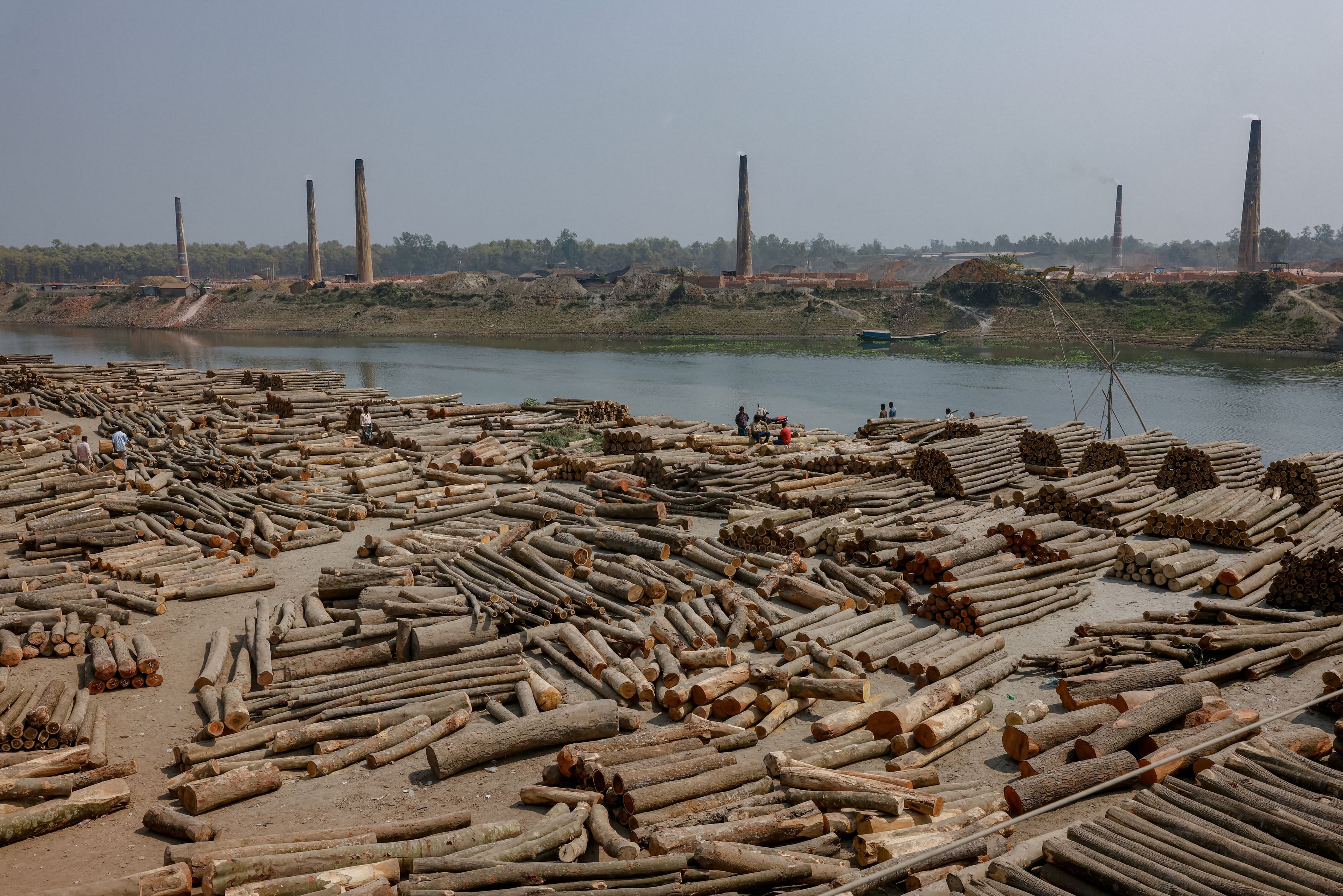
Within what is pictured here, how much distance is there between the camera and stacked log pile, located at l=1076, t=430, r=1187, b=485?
20047 millimetres

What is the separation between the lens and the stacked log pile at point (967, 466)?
18.9 m

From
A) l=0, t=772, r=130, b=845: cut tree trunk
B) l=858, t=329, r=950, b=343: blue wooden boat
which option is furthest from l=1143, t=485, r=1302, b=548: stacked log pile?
l=858, t=329, r=950, b=343: blue wooden boat

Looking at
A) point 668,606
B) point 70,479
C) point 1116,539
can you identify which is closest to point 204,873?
point 668,606

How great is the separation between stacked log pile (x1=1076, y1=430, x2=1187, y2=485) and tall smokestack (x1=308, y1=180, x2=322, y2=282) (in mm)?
105394

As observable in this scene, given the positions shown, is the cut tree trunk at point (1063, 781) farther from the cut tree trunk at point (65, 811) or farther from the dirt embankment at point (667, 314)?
the dirt embankment at point (667, 314)

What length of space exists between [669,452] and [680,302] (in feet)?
230

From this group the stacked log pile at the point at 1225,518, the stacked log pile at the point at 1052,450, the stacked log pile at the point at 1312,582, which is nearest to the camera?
the stacked log pile at the point at 1312,582

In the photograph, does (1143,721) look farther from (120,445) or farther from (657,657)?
(120,445)

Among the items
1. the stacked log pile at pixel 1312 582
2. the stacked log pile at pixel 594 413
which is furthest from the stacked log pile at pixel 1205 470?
the stacked log pile at pixel 594 413

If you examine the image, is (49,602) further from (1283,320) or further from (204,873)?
(1283,320)

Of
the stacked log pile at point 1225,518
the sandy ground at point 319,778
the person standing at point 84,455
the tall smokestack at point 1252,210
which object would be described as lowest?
the sandy ground at point 319,778

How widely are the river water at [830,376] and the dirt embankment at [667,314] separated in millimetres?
3383

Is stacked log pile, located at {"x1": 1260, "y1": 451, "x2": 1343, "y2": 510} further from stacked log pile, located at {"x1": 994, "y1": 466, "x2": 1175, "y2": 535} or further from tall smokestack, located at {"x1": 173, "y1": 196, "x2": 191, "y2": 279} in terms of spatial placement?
tall smokestack, located at {"x1": 173, "y1": 196, "x2": 191, "y2": 279}

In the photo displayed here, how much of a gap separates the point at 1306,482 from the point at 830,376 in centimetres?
3800
